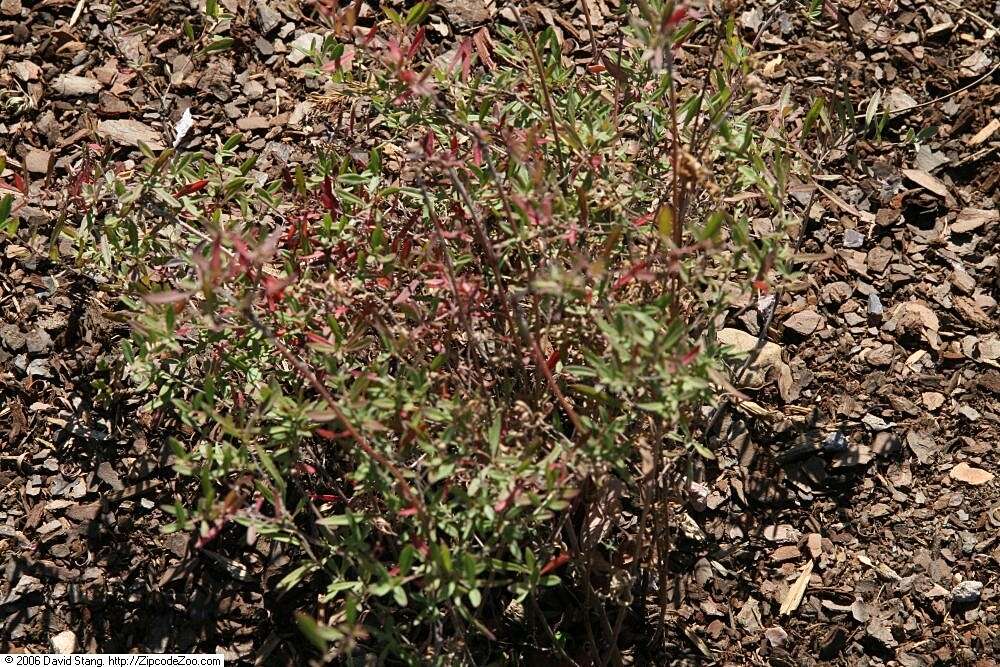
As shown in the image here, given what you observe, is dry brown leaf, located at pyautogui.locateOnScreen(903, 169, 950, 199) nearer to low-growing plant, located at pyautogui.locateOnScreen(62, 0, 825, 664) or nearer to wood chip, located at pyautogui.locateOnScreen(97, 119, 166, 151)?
low-growing plant, located at pyautogui.locateOnScreen(62, 0, 825, 664)

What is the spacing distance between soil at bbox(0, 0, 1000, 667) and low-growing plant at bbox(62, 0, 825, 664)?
0.78 ft

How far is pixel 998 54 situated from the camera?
3596mm

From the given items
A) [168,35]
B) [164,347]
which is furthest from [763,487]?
[168,35]

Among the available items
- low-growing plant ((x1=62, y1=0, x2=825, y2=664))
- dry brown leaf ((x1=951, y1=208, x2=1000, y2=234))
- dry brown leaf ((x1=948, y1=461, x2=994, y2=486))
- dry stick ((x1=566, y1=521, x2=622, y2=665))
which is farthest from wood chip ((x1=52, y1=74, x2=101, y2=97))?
dry brown leaf ((x1=948, y1=461, x2=994, y2=486))

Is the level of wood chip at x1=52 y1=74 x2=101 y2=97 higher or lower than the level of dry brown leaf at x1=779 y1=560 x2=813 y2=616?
higher

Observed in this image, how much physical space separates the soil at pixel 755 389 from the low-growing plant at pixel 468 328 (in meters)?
0.24

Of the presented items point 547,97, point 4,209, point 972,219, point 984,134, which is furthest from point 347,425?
point 984,134

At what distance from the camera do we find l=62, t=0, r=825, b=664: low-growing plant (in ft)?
6.29

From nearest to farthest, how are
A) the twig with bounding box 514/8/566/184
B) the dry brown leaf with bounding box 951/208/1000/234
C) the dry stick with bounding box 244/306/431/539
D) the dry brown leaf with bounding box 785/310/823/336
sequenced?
1. the dry stick with bounding box 244/306/431/539
2. the twig with bounding box 514/8/566/184
3. the dry brown leaf with bounding box 785/310/823/336
4. the dry brown leaf with bounding box 951/208/1000/234

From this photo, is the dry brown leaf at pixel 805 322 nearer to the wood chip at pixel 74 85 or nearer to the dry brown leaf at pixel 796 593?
the dry brown leaf at pixel 796 593

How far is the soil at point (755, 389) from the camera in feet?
9.02

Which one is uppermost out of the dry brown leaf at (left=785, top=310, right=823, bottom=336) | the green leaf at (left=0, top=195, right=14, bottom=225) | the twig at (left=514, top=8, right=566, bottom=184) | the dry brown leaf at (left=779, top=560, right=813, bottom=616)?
the twig at (left=514, top=8, right=566, bottom=184)

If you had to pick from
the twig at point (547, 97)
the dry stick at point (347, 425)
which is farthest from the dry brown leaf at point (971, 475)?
the dry stick at point (347, 425)

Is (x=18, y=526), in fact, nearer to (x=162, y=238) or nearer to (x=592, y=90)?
(x=162, y=238)
